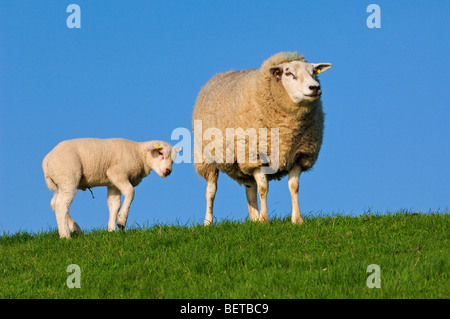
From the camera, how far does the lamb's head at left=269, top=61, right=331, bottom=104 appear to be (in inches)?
368

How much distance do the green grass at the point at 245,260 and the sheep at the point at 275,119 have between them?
979 mm

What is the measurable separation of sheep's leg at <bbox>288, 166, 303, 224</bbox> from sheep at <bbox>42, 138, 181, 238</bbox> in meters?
2.42

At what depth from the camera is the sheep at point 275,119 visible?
32.3 ft

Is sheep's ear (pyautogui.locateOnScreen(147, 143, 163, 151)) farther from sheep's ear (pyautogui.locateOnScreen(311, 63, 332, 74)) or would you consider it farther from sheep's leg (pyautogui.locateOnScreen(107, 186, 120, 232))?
sheep's ear (pyautogui.locateOnScreen(311, 63, 332, 74))

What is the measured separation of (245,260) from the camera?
7.73 metres

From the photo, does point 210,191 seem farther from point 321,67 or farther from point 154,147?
point 321,67

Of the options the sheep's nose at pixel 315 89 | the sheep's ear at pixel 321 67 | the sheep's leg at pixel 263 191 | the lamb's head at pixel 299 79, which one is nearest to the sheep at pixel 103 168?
the sheep's leg at pixel 263 191

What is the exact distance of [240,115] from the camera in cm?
1032

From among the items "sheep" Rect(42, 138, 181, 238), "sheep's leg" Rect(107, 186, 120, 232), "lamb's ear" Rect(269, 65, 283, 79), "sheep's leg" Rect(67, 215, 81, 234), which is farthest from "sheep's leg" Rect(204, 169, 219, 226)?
"lamb's ear" Rect(269, 65, 283, 79)

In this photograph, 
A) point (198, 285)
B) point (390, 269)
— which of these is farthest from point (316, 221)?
point (198, 285)

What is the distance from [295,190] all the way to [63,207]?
13.6 ft

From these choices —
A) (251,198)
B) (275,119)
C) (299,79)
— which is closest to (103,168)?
(251,198)

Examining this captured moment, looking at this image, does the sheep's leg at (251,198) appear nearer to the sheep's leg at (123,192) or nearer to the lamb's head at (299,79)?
the sheep's leg at (123,192)
